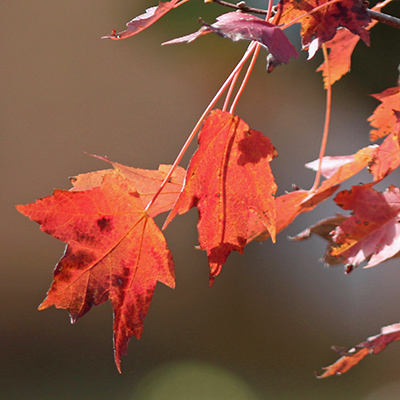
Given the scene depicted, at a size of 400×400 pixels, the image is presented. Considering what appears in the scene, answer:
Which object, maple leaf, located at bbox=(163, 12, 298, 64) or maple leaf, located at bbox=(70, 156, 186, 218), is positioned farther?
maple leaf, located at bbox=(70, 156, 186, 218)

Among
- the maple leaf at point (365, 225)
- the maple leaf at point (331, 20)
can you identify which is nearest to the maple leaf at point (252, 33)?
the maple leaf at point (331, 20)

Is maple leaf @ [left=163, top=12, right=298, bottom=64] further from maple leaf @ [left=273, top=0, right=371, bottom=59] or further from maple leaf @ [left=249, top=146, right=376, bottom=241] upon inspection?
maple leaf @ [left=249, top=146, right=376, bottom=241]

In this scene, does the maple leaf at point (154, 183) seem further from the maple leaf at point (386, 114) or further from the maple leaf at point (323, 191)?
the maple leaf at point (386, 114)

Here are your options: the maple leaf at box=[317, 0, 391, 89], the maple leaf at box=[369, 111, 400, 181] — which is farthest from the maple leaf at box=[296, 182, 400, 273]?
the maple leaf at box=[317, 0, 391, 89]

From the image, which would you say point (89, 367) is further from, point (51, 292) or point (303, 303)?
point (51, 292)

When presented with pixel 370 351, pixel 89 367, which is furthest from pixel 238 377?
pixel 370 351

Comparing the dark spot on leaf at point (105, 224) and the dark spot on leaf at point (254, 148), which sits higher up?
the dark spot on leaf at point (254, 148)

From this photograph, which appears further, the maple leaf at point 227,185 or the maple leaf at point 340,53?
the maple leaf at point 340,53
